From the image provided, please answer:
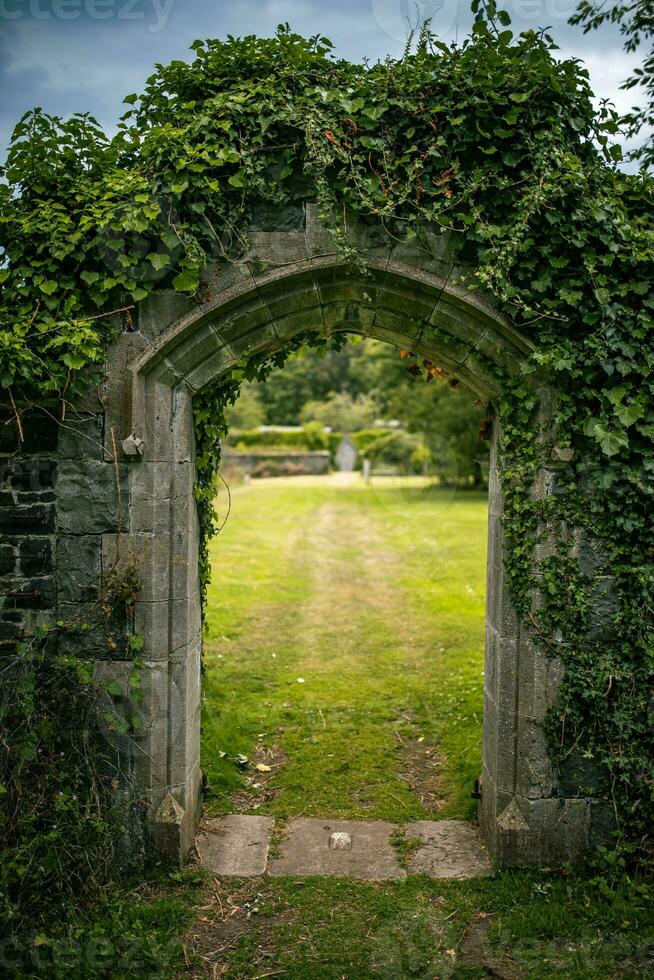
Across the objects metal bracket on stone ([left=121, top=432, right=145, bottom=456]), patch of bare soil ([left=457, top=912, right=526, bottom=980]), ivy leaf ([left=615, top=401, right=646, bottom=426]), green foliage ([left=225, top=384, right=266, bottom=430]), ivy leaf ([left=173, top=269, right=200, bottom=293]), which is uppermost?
green foliage ([left=225, top=384, right=266, bottom=430])

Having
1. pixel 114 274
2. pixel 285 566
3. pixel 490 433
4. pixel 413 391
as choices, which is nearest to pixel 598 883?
pixel 490 433

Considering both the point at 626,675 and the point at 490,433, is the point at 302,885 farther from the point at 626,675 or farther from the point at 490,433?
the point at 490,433

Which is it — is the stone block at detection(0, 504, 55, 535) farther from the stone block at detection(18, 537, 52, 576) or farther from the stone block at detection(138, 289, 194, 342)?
the stone block at detection(138, 289, 194, 342)

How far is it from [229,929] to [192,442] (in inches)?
105

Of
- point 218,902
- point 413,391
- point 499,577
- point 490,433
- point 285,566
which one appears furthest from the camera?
point 413,391

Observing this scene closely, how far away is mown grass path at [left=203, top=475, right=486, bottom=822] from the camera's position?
5250 millimetres

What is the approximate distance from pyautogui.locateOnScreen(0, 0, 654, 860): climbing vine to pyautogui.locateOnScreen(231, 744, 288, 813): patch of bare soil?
2173 millimetres

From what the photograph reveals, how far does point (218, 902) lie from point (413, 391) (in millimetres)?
18443

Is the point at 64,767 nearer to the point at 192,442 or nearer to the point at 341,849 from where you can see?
the point at 341,849

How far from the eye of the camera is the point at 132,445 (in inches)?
158

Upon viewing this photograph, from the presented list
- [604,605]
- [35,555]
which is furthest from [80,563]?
[604,605]

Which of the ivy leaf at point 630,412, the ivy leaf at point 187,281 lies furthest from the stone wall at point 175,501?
the ivy leaf at point 630,412

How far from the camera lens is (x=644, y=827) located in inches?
160

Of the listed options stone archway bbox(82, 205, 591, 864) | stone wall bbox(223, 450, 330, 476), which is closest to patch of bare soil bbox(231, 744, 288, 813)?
stone archway bbox(82, 205, 591, 864)
